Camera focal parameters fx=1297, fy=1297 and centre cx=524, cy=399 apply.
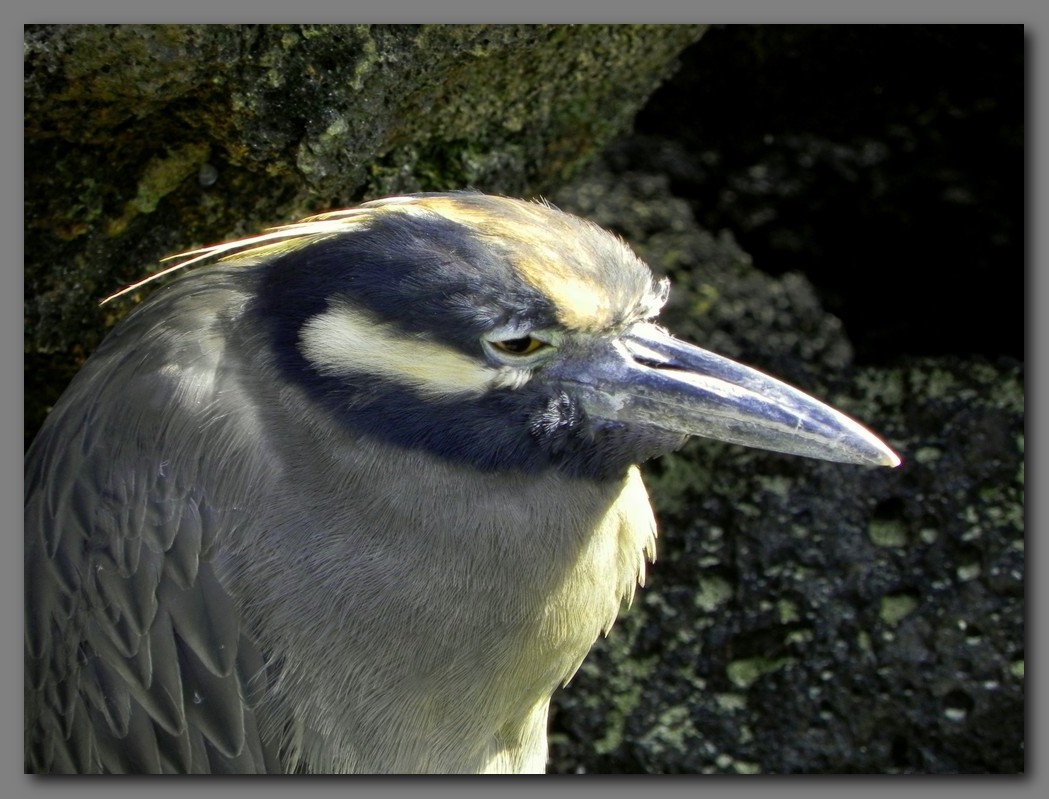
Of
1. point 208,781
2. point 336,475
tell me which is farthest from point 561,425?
point 208,781

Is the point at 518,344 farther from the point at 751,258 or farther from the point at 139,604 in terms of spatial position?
the point at 751,258

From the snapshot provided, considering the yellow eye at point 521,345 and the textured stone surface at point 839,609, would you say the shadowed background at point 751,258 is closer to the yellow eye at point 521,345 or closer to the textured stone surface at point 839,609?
the textured stone surface at point 839,609

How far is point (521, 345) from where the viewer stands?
5.57 ft

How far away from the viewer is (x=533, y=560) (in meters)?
1.88

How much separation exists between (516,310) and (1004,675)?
1.41 m

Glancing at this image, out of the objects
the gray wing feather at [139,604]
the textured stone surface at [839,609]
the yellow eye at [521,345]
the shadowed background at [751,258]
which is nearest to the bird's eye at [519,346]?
the yellow eye at [521,345]

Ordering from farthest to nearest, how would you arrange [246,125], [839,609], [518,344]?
[839,609] → [246,125] → [518,344]

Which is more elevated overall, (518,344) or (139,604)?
(518,344)

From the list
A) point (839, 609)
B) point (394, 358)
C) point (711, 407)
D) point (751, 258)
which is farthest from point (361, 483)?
point (751, 258)

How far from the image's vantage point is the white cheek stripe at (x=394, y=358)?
1.70m

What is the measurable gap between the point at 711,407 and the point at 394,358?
0.43m

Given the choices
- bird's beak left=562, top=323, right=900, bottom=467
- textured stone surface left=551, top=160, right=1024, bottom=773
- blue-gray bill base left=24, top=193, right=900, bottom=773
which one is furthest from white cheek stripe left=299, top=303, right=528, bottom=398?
textured stone surface left=551, top=160, right=1024, bottom=773

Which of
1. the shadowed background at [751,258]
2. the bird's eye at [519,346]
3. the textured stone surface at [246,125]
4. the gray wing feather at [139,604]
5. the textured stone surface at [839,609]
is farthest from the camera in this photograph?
the textured stone surface at [839,609]

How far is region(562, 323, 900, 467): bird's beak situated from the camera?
1737 mm
